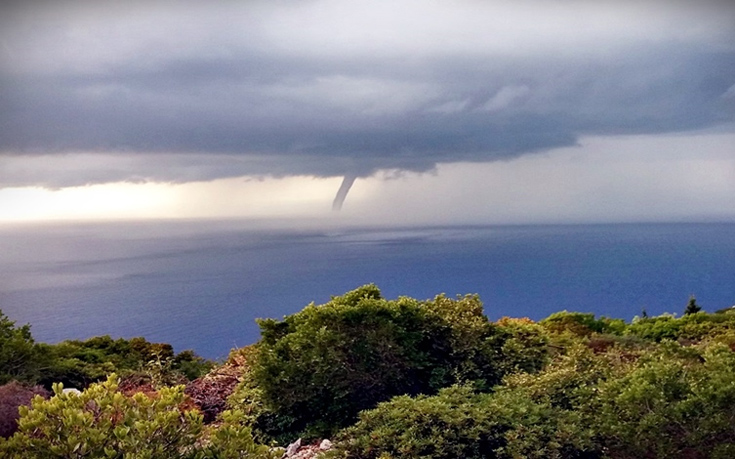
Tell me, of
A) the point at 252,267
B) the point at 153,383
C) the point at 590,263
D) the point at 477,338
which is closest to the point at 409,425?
the point at 477,338

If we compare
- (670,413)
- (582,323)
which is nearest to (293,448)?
(670,413)

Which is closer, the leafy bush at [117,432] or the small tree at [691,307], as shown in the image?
the leafy bush at [117,432]

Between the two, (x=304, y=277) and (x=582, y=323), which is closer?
(x=582, y=323)

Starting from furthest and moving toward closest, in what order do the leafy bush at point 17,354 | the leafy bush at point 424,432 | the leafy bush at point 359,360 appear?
the leafy bush at point 17,354 < the leafy bush at point 359,360 < the leafy bush at point 424,432

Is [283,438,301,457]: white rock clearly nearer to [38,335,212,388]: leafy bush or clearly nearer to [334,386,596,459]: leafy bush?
[334,386,596,459]: leafy bush

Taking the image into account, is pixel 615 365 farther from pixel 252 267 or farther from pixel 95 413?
pixel 252 267

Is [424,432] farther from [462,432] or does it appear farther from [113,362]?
[113,362]

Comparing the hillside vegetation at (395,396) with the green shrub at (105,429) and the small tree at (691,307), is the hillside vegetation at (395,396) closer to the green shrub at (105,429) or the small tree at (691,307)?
the green shrub at (105,429)

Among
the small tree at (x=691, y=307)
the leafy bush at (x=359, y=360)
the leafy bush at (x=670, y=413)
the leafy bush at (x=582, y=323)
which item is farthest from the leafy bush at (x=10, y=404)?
the small tree at (x=691, y=307)
